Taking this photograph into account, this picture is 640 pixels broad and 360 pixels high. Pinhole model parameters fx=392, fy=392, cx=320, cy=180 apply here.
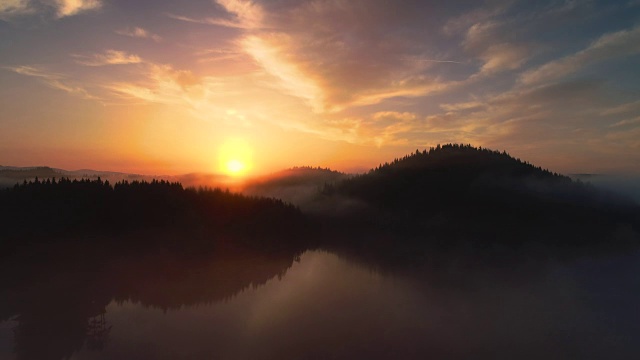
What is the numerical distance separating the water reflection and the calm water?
41 cm

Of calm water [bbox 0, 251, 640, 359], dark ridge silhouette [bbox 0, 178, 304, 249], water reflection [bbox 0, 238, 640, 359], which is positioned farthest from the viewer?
dark ridge silhouette [bbox 0, 178, 304, 249]

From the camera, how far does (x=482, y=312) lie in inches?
4513

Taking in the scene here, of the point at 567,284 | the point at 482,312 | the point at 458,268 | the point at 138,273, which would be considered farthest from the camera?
the point at 458,268

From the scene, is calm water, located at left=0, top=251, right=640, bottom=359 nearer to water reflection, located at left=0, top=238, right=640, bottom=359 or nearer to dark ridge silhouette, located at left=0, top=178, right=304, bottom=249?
water reflection, located at left=0, top=238, right=640, bottom=359

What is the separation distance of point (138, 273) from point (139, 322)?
52845 millimetres

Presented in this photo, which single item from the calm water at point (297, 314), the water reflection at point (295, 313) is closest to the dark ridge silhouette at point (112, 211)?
the water reflection at point (295, 313)

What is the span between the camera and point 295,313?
99.6 metres

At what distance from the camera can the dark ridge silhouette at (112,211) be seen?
13825 centimetres

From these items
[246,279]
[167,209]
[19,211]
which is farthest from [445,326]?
[19,211]

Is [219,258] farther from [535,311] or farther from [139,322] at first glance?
[535,311]

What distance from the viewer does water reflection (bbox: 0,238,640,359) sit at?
76.4 m

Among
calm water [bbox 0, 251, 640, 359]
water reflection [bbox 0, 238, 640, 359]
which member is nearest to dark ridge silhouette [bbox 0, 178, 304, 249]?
water reflection [bbox 0, 238, 640, 359]

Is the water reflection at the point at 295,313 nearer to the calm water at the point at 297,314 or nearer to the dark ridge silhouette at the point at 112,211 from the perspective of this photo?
the calm water at the point at 297,314

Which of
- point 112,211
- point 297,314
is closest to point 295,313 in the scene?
point 297,314
